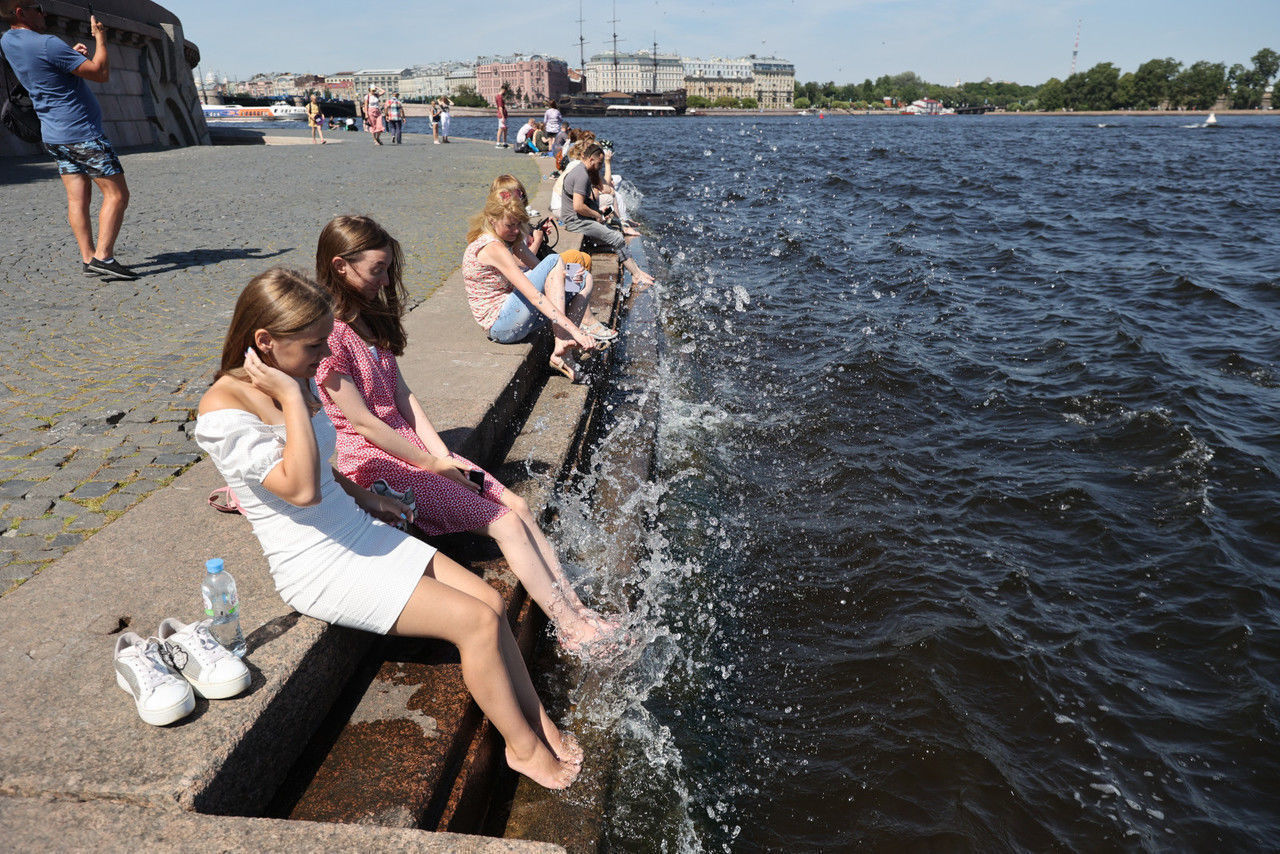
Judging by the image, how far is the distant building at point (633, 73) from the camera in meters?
157

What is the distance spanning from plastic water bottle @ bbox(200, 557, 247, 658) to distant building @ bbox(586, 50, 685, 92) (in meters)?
167

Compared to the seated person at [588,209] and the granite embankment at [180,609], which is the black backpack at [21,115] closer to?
the granite embankment at [180,609]

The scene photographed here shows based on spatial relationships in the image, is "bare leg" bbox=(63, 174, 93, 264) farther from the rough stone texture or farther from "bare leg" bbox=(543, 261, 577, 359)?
the rough stone texture

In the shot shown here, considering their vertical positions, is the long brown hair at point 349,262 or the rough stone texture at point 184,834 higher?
the long brown hair at point 349,262

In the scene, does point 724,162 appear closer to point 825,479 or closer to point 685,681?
point 825,479

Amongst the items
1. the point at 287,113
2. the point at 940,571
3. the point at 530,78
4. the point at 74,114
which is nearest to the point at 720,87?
the point at 530,78

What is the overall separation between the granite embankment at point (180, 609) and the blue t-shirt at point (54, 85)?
50.2 inches

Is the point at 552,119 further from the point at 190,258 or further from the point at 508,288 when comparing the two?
the point at 508,288

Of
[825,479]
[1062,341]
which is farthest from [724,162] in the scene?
[825,479]

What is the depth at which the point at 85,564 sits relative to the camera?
286 cm

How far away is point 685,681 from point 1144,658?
2.42m

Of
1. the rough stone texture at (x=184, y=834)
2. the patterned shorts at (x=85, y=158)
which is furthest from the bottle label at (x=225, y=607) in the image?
the patterned shorts at (x=85, y=158)

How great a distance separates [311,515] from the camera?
8.35 ft

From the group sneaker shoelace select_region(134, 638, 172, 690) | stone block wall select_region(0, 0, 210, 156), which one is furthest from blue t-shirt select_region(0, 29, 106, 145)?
stone block wall select_region(0, 0, 210, 156)
